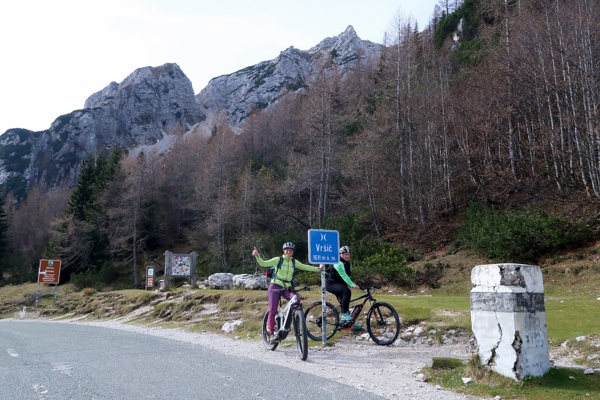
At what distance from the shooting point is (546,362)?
16.8ft

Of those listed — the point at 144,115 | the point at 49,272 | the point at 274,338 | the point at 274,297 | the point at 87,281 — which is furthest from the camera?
the point at 144,115

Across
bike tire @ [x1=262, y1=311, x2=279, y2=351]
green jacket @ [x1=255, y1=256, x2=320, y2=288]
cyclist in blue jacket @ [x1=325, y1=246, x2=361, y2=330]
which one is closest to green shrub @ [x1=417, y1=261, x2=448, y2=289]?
cyclist in blue jacket @ [x1=325, y1=246, x2=361, y2=330]

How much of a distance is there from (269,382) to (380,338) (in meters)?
3.70

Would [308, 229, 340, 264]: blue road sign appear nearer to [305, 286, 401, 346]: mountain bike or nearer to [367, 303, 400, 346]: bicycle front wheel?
[305, 286, 401, 346]: mountain bike

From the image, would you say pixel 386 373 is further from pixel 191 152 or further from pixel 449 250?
pixel 191 152

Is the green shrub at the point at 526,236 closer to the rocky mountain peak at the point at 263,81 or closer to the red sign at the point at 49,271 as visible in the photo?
the red sign at the point at 49,271

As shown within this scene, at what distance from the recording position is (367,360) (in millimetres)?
7121

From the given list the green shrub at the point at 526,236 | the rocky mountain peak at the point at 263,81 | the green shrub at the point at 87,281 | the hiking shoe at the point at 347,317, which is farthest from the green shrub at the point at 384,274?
the rocky mountain peak at the point at 263,81

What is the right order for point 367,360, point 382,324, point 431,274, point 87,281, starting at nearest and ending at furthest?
point 367,360 < point 382,324 < point 431,274 < point 87,281

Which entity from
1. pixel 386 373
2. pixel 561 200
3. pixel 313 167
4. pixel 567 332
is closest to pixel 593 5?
pixel 561 200

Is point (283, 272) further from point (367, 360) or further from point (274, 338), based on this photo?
point (367, 360)

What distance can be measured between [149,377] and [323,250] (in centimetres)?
398

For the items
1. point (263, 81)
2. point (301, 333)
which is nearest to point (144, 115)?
point (263, 81)

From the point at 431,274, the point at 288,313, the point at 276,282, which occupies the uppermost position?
the point at 276,282
